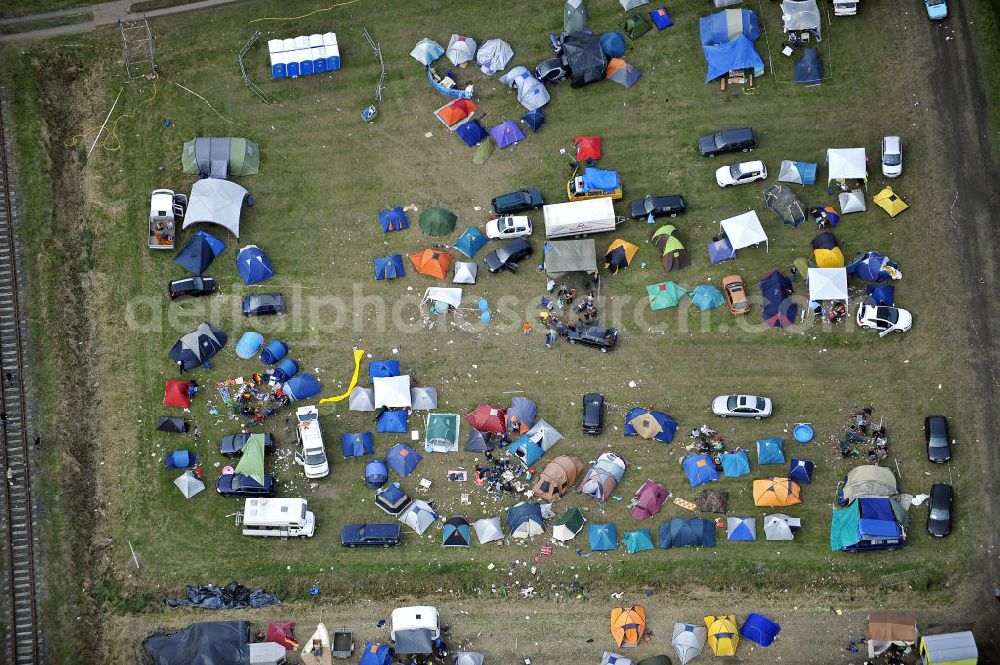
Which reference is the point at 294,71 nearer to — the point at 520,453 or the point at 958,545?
the point at 520,453

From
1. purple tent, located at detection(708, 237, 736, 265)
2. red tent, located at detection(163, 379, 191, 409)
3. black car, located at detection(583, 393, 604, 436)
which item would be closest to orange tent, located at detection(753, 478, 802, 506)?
black car, located at detection(583, 393, 604, 436)

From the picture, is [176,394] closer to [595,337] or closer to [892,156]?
[595,337]

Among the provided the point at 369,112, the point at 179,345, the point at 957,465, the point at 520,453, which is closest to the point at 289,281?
the point at 179,345

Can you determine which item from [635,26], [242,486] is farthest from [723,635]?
[635,26]

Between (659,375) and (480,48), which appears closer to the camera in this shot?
(659,375)

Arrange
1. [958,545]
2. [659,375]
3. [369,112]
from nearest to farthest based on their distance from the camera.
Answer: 1. [958,545]
2. [659,375]
3. [369,112]

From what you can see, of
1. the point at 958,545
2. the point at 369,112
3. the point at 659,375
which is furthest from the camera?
the point at 369,112

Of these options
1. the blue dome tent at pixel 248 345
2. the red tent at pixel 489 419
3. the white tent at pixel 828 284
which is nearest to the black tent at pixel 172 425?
the blue dome tent at pixel 248 345
